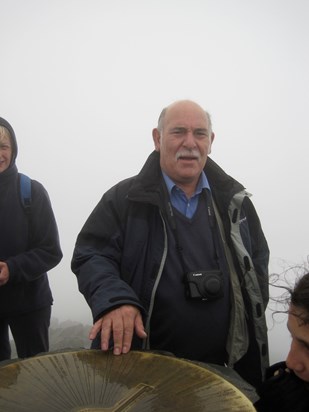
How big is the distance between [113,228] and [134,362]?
0.61 meters

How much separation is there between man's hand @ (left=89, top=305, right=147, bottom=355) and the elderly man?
20cm

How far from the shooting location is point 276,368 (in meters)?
1.16

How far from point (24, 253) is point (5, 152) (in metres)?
0.55

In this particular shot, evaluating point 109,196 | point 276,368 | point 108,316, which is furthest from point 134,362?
point 109,196

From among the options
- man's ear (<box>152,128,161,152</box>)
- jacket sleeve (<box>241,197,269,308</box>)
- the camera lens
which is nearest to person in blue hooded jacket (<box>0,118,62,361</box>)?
man's ear (<box>152,128,161,152</box>)

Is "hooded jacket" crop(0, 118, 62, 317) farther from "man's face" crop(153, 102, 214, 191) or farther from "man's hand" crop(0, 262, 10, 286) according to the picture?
"man's face" crop(153, 102, 214, 191)

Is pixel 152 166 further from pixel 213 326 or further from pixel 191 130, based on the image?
pixel 213 326

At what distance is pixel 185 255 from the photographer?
1517 millimetres

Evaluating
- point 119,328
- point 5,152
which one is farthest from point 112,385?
point 5,152

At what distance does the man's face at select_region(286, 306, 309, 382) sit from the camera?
3.10ft

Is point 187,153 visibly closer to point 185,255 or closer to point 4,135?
point 185,255

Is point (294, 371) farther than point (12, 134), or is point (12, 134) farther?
point (12, 134)

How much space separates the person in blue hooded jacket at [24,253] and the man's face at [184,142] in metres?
0.77

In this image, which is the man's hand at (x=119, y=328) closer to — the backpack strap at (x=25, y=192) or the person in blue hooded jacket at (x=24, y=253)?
the person in blue hooded jacket at (x=24, y=253)
